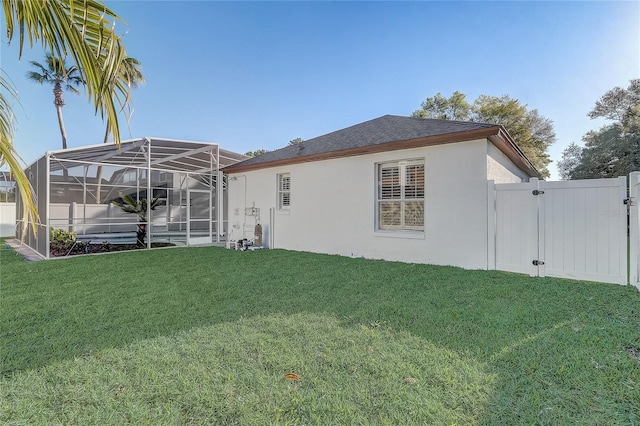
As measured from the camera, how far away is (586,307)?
4090 millimetres

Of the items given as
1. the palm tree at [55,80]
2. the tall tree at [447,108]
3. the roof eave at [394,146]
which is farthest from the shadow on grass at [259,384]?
the tall tree at [447,108]

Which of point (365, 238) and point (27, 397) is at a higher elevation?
point (365, 238)

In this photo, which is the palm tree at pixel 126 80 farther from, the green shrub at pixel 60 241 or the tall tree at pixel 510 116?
the tall tree at pixel 510 116

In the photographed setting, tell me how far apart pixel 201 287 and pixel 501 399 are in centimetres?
474

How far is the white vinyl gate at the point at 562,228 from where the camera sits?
5.07 meters

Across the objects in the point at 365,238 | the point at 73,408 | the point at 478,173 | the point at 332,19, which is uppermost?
the point at 332,19

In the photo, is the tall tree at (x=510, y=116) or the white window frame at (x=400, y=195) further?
the tall tree at (x=510, y=116)

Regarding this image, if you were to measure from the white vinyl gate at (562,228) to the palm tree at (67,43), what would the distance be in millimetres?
6741

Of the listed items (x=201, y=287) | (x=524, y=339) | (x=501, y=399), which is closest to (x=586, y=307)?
(x=524, y=339)

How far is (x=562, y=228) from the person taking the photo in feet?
18.1

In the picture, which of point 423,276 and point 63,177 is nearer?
point 423,276

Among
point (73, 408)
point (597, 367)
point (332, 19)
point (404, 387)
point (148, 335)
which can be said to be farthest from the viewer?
point (332, 19)

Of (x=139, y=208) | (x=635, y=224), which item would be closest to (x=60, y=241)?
(x=139, y=208)

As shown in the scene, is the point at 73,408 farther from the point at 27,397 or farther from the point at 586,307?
the point at 586,307
